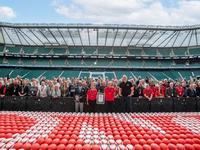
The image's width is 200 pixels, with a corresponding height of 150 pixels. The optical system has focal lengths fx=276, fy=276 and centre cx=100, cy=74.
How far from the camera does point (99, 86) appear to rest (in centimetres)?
1571

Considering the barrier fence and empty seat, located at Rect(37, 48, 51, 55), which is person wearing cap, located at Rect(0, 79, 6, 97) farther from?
empty seat, located at Rect(37, 48, 51, 55)

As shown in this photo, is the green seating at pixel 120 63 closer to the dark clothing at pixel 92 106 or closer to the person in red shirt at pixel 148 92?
the person in red shirt at pixel 148 92

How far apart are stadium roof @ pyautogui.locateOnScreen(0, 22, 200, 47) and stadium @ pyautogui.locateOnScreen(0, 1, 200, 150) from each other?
0.49 feet

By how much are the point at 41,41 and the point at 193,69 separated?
28072 millimetres

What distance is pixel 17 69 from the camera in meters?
50.4

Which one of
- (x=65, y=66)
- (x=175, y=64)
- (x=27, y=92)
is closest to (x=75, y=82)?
(x=27, y=92)

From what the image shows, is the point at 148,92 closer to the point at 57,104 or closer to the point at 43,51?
the point at 57,104

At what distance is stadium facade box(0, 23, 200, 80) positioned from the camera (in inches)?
1869

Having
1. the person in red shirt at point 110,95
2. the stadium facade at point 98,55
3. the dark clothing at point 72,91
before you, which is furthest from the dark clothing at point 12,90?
the stadium facade at point 98,55

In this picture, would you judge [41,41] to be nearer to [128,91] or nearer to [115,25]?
[115,25]

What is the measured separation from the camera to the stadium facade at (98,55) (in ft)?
156

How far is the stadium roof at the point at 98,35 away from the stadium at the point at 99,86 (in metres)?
0.15

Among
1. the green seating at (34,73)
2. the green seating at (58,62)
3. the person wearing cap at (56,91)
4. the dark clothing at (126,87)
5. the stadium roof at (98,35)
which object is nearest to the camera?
the dark clothing at (126,87)

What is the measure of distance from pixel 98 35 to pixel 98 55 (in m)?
5.39
